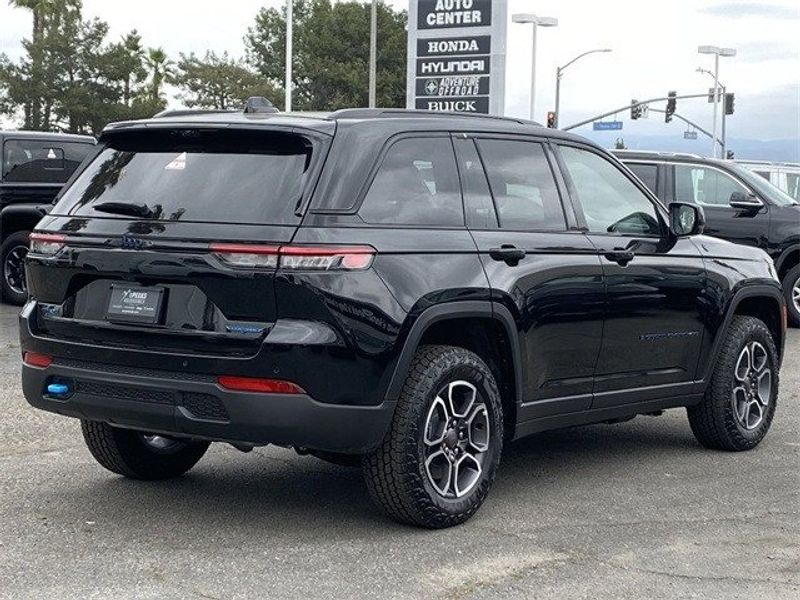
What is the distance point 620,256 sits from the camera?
6969mm

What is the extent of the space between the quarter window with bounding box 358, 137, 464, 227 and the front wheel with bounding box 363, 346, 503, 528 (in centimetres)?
57

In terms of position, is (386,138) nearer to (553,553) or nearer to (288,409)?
(288,409)

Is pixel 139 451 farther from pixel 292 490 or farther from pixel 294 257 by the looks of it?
pixel 294 257

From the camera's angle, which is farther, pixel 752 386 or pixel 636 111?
pixel 636 111

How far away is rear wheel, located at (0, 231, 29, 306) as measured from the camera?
1592cm

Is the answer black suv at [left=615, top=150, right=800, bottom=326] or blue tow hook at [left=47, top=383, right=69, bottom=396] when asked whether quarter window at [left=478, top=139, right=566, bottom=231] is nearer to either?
blue tow hook at [left=47, top=383, right=69, bottom=396]

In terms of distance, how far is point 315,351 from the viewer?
17.9ft

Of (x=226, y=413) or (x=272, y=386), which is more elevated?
(x=272, y=386)

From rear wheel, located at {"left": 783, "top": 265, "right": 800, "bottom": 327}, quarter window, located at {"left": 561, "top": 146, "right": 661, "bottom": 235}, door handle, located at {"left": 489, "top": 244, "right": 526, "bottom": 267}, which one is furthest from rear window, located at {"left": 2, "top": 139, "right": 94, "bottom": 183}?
door handle, located at {"left": 489, "top": 244, "right": 526, "bottom": 267}

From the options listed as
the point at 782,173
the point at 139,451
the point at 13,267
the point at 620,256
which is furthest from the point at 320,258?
the point at 782,173

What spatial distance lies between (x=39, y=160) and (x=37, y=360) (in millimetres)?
10185

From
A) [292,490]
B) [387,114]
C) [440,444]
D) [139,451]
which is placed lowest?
[292,490]

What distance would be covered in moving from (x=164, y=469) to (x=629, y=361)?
7.65 ft

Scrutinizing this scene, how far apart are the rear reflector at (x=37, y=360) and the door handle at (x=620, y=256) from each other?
8.73 feet
